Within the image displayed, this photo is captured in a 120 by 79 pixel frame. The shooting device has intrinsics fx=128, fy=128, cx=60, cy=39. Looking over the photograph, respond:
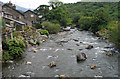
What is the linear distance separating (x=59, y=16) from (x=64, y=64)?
3876 cm

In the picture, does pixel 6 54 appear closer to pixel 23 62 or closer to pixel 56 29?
pixel 23 62

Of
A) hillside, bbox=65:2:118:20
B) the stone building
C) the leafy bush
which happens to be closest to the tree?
the stone building

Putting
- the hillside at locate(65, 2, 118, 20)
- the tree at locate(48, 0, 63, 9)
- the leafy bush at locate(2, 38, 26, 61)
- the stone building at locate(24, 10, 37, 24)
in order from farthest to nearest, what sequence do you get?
1. the hillside at locate(65, 2, 118, 20)
2. the tree at locate(48, 0, 63, 9)
3. the stone building at locate(24, 10, 37, 24)
4. the leafy bush at locate(2, 38, 26, 61)

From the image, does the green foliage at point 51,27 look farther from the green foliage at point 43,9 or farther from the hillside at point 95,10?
the hillside at point 95,10

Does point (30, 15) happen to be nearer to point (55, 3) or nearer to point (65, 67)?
point (55, 3)

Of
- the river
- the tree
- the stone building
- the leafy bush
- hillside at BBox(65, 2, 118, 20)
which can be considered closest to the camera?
the river

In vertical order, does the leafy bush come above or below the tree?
below

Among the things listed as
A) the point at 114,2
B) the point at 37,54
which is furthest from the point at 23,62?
the point at 114,2

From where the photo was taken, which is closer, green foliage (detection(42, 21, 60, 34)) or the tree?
green foliage (detection(42, 21, 60, 34))

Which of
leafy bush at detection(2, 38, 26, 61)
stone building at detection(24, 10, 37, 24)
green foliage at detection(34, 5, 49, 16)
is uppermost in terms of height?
green foliage at detection(34, 5, 49, 16)

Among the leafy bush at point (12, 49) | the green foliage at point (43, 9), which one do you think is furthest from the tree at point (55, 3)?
the leafy bush at point (12, 49)

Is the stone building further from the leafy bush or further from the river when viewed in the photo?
the river

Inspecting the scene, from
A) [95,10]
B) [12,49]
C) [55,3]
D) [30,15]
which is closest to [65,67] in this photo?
[12,49]

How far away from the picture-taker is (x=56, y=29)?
4331cm
